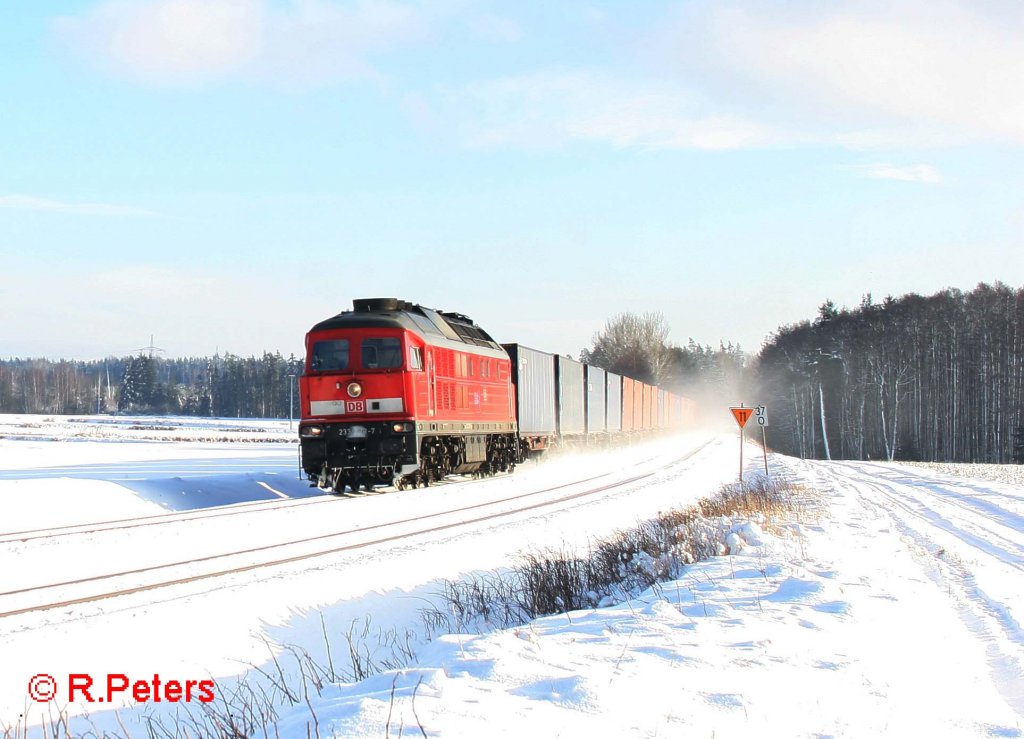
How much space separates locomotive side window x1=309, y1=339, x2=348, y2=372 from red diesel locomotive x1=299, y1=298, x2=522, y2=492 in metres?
0.02

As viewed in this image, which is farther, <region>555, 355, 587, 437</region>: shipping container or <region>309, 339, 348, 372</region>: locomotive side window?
<region>555, 355, 587, 437</region>: shipping container

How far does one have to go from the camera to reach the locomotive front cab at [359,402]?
17.8 metres

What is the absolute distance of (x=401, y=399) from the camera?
17.9 metres

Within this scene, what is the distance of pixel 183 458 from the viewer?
31.2m

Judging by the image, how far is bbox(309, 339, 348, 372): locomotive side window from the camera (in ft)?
60.3

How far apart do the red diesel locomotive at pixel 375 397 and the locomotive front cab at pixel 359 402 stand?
0.07 feet

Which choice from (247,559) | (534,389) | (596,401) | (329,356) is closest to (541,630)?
(247,559)

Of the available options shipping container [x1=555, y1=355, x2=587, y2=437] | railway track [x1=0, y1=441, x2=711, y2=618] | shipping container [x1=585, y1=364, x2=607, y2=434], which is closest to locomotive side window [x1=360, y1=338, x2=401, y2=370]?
railway track [x1=0, y1=441, x2=711, y2=618]

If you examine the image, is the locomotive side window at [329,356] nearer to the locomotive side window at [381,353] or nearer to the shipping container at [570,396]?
the locomotive side window at [381,353]

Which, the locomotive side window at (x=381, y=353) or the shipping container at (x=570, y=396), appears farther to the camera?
the shipping container at (x=570, y=396)

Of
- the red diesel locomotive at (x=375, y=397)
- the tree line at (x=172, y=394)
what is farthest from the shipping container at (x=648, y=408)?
the tree line at (x=172, y=394)

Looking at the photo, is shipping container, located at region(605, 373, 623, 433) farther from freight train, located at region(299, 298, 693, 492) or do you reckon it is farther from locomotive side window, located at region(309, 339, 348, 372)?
locomotive side window, located at region(309, 339, 348, 372)

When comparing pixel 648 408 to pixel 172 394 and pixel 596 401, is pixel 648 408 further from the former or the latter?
pixel 172 394

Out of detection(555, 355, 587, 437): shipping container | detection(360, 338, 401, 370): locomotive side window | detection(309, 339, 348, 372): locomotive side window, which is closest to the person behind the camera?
detection(360, 338, 401, 370): locomotive side window
